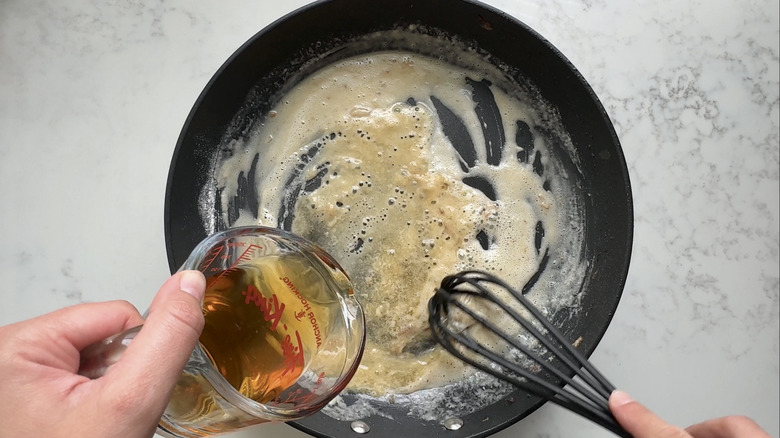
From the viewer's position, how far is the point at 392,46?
929 millimetres

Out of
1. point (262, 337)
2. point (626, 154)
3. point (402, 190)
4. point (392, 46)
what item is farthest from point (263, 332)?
point (626, 154)

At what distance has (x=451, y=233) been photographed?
0.89 meters

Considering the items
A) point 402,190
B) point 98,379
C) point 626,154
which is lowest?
point 98,379

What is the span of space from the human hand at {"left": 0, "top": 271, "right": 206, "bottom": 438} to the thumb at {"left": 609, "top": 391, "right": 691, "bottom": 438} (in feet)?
1.37

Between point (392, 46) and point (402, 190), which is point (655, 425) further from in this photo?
point (392, 46)

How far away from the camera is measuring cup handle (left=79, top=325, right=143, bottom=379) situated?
1.79ft

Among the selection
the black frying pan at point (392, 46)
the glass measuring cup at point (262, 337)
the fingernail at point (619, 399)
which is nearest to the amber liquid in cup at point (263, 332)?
the glass measuring cup at point (262, 337)

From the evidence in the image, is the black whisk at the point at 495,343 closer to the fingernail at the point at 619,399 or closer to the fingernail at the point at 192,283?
the fingernail at the point at 619,399

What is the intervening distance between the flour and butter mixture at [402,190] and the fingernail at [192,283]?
358 millimetres

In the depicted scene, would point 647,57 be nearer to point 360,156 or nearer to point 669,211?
point 669,211

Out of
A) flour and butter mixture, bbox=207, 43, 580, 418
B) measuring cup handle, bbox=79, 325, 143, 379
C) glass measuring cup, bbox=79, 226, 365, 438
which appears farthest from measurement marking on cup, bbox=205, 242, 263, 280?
flour and butter mixture, bbox=207, 43, 580, 418

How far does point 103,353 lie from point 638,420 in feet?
1.67

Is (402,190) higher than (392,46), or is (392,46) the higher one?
(392,46)

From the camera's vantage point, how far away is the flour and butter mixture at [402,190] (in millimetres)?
886
